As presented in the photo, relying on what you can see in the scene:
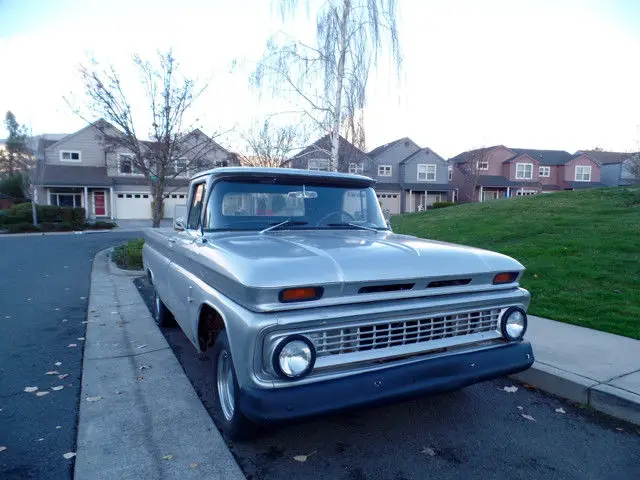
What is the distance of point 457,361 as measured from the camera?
9.77ft

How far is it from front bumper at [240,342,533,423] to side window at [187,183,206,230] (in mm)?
2121

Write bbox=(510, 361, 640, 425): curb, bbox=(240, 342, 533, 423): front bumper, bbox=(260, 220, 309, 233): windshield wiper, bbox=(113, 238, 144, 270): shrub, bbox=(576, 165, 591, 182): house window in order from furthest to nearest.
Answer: bbox=(576, 165, 591, 182): house window → bbox=(113, 238, 144, 270): shrub → bbox=(260, 220, 309, 233): windshield wiper → bbox=(510, 361, 640, 425): curb → bbox=(240, 342, 533, 423): front bumper

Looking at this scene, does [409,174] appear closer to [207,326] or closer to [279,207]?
[279,207]

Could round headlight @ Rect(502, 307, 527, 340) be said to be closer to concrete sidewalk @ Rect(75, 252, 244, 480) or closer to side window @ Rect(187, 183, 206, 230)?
concrete sidewalk @ Rect(75, 252, 244, 480)

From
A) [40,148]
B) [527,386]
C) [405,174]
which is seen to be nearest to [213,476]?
[527,386]

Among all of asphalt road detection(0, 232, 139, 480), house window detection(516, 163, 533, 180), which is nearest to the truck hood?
asphalt road detection(0, 232, 139, 480)

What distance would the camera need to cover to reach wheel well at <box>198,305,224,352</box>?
3587mm

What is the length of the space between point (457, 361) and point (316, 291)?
1112mm

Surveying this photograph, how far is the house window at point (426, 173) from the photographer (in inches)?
1619

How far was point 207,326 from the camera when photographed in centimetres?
374

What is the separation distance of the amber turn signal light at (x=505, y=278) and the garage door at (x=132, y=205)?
114 ft

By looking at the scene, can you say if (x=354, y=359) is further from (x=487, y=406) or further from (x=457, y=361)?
(x=487, y=406)

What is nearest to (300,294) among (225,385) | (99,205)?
(225,385)

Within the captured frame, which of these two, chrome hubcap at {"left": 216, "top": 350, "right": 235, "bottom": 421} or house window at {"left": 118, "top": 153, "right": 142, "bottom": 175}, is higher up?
house window at {"left": 118, "top": 153, "right": 142, "bottom": 175}
